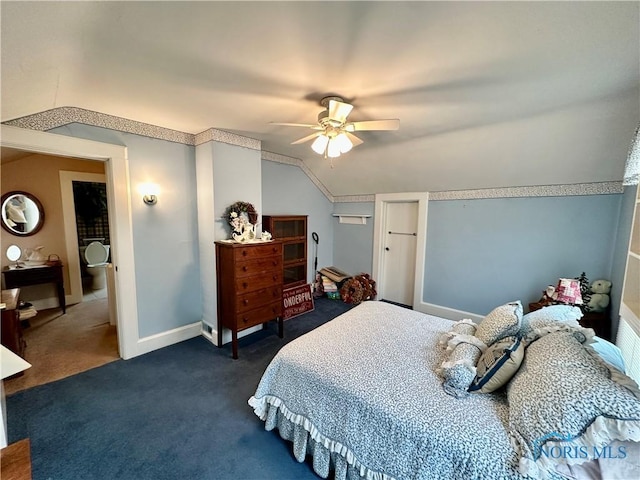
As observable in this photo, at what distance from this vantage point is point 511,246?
10.7 feet

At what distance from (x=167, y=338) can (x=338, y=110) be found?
307 centimetres

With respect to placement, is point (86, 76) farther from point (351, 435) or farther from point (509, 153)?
point (509, 153)

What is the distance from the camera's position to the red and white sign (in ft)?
12.4

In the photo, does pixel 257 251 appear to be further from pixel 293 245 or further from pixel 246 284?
pixel 293 245

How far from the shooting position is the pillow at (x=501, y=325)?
1570mm

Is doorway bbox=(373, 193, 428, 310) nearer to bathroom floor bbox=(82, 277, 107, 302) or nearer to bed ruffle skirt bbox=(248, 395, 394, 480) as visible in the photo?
bed ruffle skirt bbox=(248, 395, 394, 480)

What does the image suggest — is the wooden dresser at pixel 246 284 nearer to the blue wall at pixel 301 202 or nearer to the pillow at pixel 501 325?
the blue wall at pixel 301 202

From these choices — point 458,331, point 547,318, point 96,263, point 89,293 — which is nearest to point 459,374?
point 458,331

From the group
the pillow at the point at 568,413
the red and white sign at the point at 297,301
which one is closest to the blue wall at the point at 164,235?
the red and white sign at the point at 297,301

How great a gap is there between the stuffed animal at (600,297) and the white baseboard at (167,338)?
14.6 ft

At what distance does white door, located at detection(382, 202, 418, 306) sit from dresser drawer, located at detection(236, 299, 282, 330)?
2259mm

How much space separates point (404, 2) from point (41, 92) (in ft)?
7.99

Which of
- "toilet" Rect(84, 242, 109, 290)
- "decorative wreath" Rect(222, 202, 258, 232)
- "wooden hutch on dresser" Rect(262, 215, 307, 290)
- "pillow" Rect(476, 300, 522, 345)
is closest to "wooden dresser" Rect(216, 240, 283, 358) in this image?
"decorative wreath" Rect(222, 202, 258, 232)

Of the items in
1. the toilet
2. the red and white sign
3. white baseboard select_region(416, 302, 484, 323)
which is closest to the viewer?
white baseboard select_region(416, 302, 484, 323)
